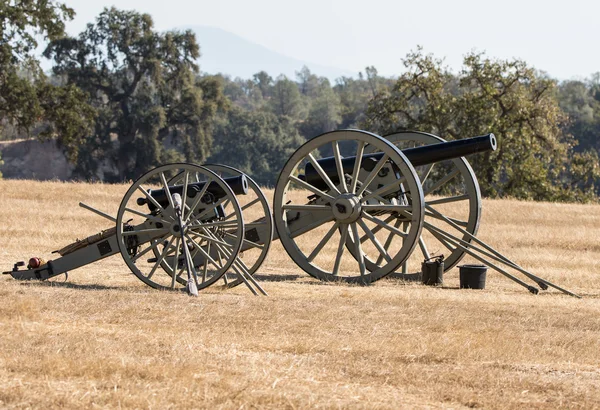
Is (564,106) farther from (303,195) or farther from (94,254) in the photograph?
(94,254)

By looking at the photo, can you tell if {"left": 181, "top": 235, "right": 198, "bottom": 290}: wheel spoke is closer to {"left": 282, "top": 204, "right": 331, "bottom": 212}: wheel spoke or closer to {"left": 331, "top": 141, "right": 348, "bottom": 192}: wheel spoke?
{"left": 282, "top": 204, "right": 331, "bottom": 212}: wheel spoke

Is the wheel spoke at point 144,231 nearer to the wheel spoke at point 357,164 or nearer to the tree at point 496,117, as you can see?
the wheel spoke at point 357,164

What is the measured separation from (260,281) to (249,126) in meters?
74.7

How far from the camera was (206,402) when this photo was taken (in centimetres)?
663

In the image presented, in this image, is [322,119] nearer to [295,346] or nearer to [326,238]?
[326,238]

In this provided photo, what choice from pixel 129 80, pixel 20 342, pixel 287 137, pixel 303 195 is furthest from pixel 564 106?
pixel 20 342

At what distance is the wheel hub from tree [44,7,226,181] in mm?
44724

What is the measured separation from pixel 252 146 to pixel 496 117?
4519cm

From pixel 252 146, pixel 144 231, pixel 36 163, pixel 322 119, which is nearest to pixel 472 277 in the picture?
pixel 144 231

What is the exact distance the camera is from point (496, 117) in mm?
42312

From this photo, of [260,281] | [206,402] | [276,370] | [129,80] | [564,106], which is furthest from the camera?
[564,106]

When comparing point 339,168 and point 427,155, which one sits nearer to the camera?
point 339,168

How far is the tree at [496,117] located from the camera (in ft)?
137

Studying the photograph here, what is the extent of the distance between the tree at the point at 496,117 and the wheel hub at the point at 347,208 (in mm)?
27370
